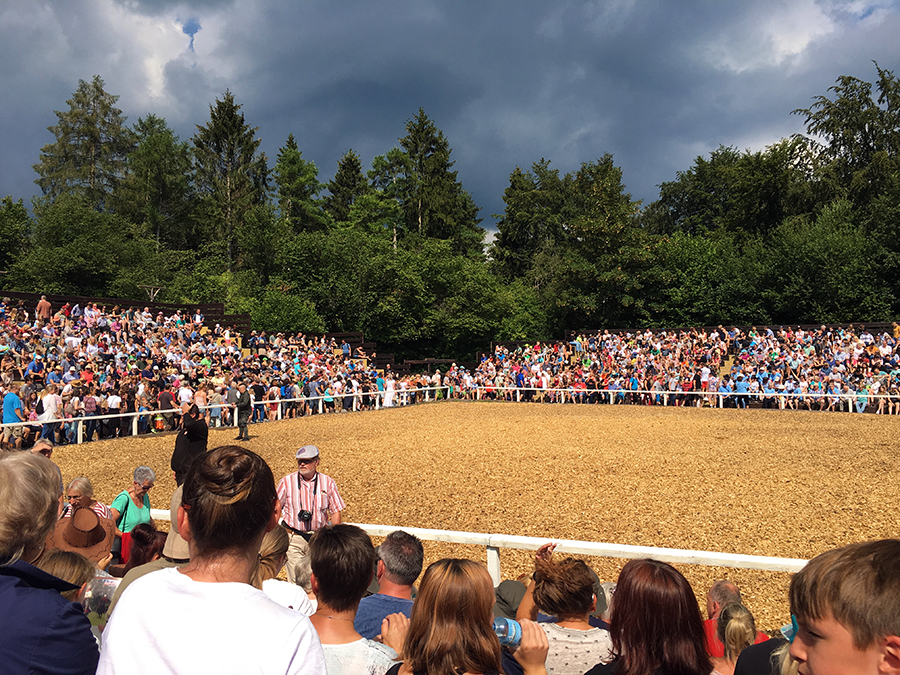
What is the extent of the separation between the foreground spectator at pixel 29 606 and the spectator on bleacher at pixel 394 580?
1.68 m

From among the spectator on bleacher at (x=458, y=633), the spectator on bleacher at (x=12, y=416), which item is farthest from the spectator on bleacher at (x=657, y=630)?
the spectator on bleacher at (x=12, y=416)

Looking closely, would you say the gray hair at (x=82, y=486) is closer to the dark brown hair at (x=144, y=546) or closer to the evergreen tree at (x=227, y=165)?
the dark brown hair at (x=144, y=546)

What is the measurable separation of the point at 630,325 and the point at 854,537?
122 ft

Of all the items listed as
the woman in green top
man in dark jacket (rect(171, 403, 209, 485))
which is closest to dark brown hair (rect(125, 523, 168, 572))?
the woman in green top

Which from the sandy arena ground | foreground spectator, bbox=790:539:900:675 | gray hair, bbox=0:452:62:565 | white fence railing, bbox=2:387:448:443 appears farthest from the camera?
white fence railing, bbox=2:387:448:443

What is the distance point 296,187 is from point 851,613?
201ft

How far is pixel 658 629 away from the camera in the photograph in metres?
2.21

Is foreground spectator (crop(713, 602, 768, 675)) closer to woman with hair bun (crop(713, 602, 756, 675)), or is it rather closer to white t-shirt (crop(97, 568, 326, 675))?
woman with hair bun (crop(713, 602, 756, 675))

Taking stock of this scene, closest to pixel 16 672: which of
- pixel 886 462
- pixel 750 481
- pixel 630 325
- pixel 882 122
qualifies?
pixel 750 481

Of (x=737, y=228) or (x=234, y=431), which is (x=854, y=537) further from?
(x=737, y=228)

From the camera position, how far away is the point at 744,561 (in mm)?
3920

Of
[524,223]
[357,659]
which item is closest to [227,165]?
[524,223]

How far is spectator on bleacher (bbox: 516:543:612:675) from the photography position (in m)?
2.76

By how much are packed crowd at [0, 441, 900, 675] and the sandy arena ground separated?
10.7ft
